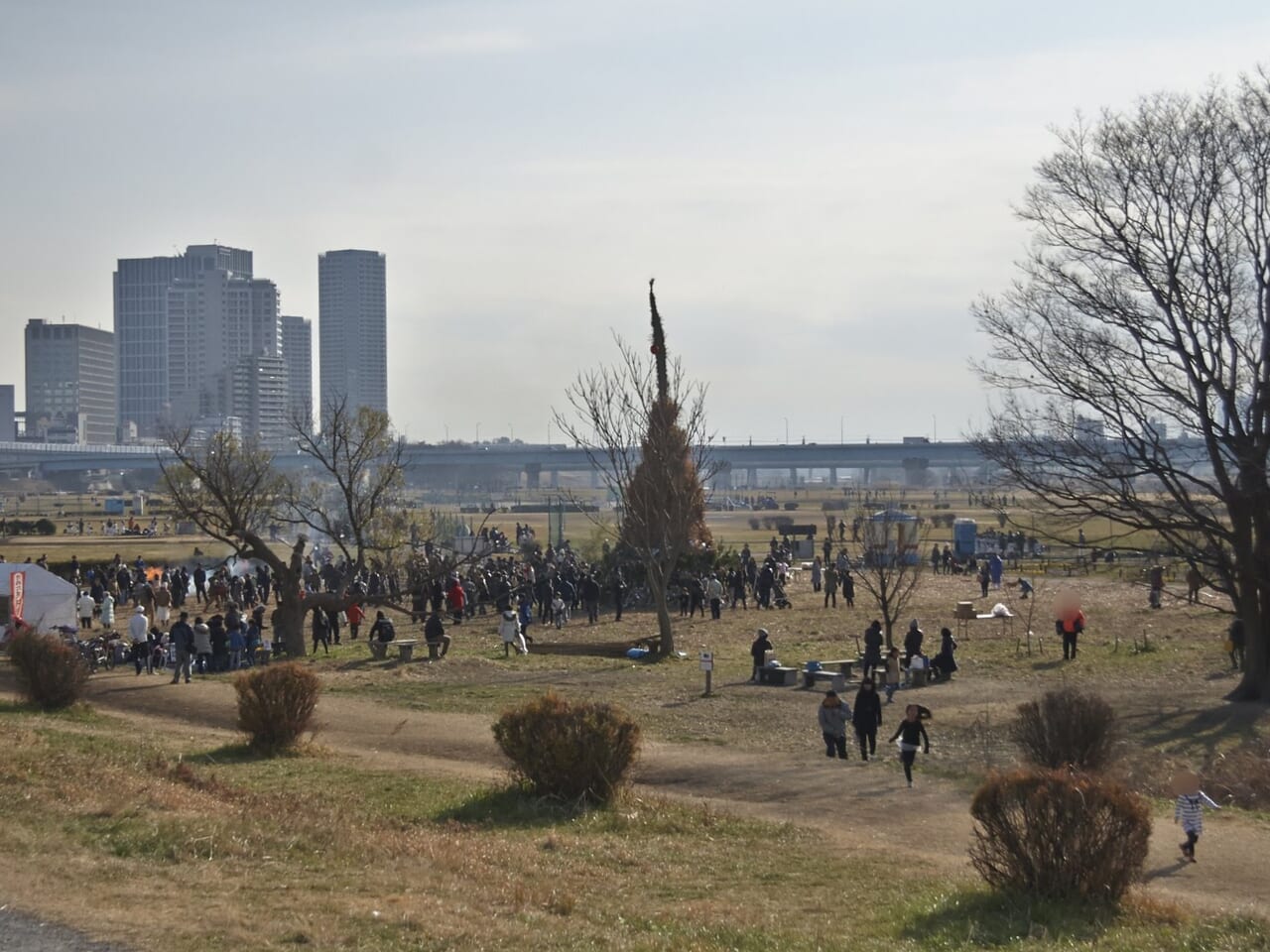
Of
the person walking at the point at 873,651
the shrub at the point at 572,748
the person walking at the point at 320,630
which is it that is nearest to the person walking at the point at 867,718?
the shrub at the point at 572,748

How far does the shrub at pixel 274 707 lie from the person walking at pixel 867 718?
694 centimetres

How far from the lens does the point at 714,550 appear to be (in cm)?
4228

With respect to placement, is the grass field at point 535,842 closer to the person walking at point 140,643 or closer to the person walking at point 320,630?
the person walking at point 140,643

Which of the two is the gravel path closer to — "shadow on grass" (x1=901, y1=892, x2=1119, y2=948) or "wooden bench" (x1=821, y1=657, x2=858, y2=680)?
"shadow on grass" (x1=901, y1=892, x2=1119, y2=948)

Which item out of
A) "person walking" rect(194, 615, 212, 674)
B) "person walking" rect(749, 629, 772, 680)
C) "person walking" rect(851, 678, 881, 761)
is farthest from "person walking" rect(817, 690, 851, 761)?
"person walking" rect(194, 615, 212, 674)

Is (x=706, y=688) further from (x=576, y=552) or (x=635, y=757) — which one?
(x=576, y=552)

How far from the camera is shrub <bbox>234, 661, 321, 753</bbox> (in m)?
16.7

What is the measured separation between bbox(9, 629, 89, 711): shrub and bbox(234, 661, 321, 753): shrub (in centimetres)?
461

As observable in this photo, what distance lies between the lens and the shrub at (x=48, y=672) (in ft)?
65.6

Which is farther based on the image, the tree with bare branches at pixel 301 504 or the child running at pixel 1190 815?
the tree with bare branches at pixel 301 504

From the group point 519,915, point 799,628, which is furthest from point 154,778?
point 799,628

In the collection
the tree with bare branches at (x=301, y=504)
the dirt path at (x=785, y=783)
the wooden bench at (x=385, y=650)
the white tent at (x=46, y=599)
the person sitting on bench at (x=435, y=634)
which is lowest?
the dirt path at (x=785, y=783)

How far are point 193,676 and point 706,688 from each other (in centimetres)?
960

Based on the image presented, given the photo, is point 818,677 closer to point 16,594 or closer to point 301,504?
point 16,594
